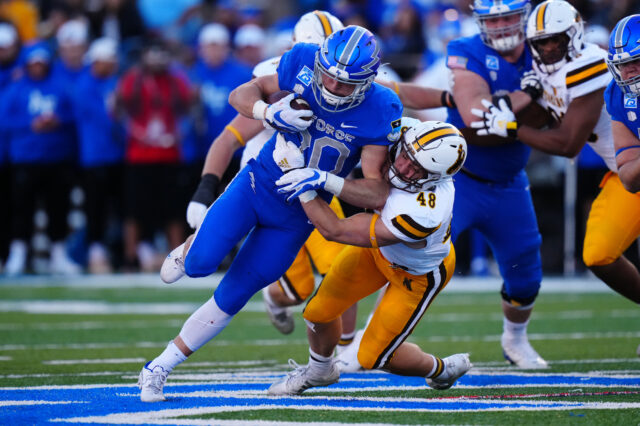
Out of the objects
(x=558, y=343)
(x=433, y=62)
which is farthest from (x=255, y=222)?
(x=433, y=62)

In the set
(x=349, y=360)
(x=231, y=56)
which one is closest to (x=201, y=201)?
(x=349, y=360)

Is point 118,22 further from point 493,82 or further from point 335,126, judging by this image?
point 335,126

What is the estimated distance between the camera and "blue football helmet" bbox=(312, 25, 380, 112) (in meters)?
4.35

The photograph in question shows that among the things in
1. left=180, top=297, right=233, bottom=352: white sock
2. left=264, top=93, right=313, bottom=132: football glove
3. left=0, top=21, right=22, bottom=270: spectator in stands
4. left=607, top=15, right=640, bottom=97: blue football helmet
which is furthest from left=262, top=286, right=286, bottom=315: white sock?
left=0, top=21, right=22, bottom=270: spectator in stands

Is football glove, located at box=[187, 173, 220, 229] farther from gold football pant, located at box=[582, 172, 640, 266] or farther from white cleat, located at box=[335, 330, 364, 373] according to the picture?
gold football pant, located at box=[582, 172, 640, 266]

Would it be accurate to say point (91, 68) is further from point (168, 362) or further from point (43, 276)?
point (168, 362)

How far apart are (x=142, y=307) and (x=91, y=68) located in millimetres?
3391

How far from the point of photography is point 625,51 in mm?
4750

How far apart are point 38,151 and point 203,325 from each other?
7.20 metres

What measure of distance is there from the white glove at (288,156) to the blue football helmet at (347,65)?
0.75 feet

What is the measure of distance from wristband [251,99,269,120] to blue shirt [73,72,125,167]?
6.50 metres

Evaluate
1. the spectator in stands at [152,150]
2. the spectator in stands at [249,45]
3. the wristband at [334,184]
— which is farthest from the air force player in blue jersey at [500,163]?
the spectator in stands at [249,45]

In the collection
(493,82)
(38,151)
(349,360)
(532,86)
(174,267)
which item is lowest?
(38,151)

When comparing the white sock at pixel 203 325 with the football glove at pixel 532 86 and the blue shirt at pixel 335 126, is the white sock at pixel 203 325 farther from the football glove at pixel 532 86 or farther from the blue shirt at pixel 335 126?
the football glove at pixel 532 86
